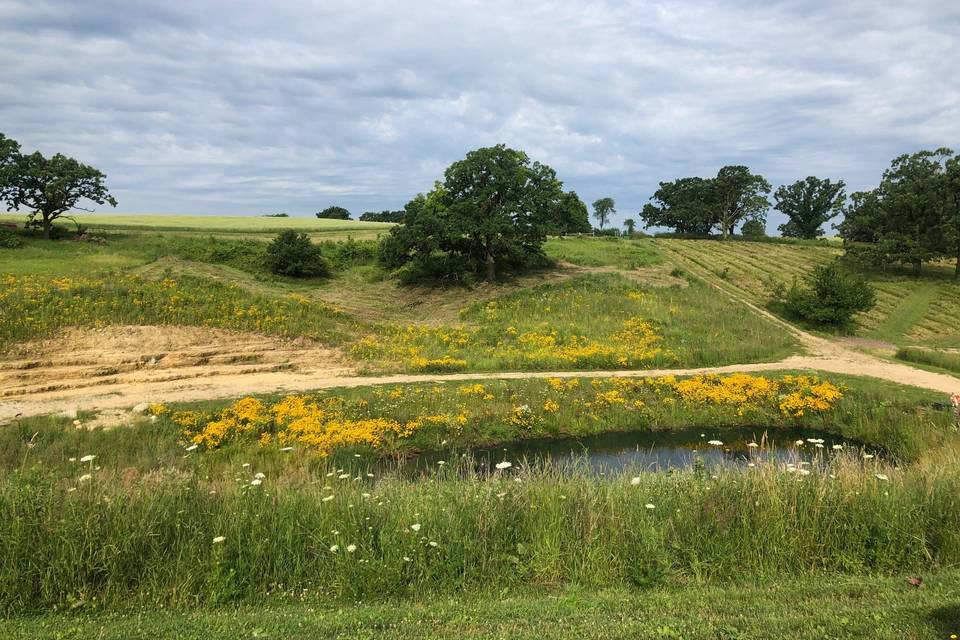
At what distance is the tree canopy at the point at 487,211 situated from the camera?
33219mm

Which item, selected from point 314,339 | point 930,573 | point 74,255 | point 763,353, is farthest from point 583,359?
point 74,255

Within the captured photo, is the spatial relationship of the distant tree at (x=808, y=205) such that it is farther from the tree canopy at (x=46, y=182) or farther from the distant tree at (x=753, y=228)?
the tree canopy at (x=46, y=182)

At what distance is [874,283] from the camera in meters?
42.8

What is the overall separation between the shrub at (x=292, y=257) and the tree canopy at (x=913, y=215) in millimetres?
48517

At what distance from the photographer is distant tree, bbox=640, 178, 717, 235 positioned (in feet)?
276

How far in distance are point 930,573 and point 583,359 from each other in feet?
53.8

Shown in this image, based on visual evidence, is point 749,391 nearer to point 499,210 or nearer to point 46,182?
point 499,210

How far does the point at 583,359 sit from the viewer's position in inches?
886

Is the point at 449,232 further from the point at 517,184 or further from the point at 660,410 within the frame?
the point at 660,410

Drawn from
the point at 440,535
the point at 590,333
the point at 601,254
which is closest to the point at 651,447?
the point at 440,535

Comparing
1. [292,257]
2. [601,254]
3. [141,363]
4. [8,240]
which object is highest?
[8,240]

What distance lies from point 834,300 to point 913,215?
81.2 ft

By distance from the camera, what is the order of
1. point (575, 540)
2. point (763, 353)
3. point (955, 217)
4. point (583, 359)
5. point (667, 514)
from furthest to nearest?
1. point (955, 217)
2. point (763, 353)
3. point (583, 359)
4. point (667, 514)
5. point (575, 540)

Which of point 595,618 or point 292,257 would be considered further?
point 292,257
